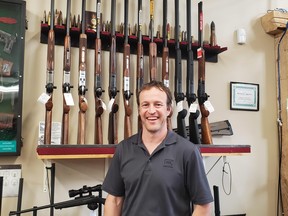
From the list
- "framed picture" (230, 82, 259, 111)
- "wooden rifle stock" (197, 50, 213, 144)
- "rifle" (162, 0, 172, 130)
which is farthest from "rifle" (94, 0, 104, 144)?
"framed picture" (230, 82, 259, 111)

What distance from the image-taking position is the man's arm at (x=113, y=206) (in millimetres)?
1356

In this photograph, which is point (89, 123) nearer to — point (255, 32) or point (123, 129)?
point (123, 129)

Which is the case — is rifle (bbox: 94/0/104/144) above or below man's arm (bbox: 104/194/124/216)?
above

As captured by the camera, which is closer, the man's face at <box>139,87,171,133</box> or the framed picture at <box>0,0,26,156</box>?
the man's face at <box>139,87,171,133</box>

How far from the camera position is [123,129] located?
2168mm

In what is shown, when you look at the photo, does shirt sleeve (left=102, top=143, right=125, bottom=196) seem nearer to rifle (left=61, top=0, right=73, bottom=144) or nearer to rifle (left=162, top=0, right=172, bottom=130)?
rifle (left=61, top=0, right=73, bottom=144)

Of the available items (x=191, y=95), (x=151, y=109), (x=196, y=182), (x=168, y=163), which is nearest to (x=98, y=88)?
(x=191, y=95)

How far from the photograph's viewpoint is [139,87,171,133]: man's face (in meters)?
1.30

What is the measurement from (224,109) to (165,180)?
55.1 inches

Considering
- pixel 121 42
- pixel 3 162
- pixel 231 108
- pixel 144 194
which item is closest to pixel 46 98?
pixel 3 162

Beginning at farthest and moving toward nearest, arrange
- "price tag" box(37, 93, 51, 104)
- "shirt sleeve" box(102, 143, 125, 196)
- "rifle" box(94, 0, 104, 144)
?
"rifle" box(94, 0, 104, 144)
"price tag" box(37, 93, 51, 104)
"shirt sleeve" box(102, 143, 125, 196)

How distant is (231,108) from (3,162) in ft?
5.76

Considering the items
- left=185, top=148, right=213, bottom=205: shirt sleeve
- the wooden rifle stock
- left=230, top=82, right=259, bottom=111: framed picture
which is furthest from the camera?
left=230, top=82, right=259, bottom=111: framed picture

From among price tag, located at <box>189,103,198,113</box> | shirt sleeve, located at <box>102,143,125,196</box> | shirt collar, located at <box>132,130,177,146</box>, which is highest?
price tag, located at <box>189,103,198,113</box>
